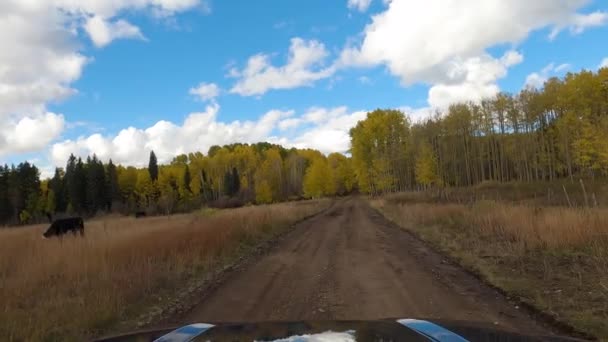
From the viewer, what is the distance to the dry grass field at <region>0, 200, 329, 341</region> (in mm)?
5910

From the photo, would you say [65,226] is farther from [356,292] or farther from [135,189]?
[135,189]

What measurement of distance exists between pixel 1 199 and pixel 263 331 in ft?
301

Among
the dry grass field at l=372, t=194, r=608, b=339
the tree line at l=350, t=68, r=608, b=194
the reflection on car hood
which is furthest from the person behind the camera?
the tree line at l=350, t=68, r=608, b=194

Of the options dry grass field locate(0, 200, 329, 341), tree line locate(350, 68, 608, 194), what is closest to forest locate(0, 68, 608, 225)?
tree line locate(350, 68, 608, 194)

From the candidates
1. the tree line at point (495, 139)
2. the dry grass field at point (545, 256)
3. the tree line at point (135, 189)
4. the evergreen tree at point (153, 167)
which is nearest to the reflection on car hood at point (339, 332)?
the dry grass field at point (545, 256)

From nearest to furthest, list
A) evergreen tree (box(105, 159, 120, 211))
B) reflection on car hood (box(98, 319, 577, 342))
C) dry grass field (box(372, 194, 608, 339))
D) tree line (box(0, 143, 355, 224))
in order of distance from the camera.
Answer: reflection on car hood (box(98, 319, 577, 342))
dry grass field (box(372, 194, 608, 339))
tree line (box(0, 143, 355, 224))
evergreen tree (box(105, 159, 120, 211))

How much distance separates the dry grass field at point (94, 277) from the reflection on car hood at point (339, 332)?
3.52 m

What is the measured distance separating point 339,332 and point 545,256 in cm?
839

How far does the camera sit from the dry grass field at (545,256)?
601cm

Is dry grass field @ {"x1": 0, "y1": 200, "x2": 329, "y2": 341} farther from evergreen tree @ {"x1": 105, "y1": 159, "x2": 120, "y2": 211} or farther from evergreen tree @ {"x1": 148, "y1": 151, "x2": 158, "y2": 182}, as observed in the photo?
evergreen tree @ {"x1": 148, "y1": 151, "x2": 158, "y2": 182}

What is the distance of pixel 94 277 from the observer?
827 cm

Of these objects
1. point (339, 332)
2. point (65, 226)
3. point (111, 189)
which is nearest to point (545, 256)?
point (339, 332)

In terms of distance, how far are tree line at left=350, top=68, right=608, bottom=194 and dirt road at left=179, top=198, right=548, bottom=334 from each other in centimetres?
4063

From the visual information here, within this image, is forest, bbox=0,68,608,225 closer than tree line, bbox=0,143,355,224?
Yes
